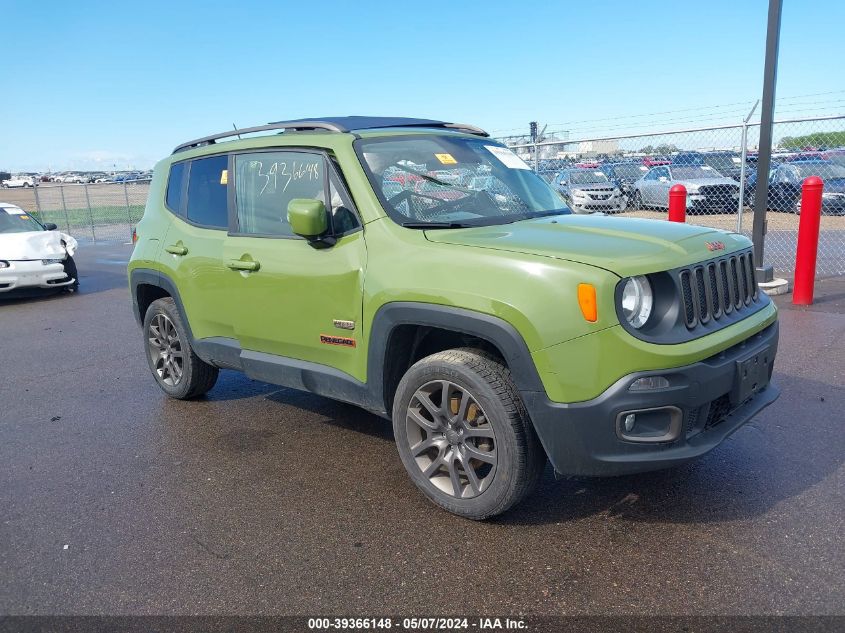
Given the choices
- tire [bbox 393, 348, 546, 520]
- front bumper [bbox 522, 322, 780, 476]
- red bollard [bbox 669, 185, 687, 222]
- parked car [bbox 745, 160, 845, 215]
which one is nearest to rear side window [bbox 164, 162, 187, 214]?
tire [bbox 393, 348, 546, 520]

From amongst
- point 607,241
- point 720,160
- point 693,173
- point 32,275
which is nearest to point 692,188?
point 693,173

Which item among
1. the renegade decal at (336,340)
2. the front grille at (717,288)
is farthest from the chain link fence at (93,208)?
the front grille at (717,288)

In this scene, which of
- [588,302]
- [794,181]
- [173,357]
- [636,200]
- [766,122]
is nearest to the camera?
[588,302]

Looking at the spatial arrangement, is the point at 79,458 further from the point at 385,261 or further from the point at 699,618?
the point at 699,618

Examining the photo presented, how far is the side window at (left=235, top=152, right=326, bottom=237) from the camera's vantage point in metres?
4.11

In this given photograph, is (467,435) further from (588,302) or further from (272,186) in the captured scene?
(272,186)

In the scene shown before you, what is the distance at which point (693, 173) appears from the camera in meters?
12.4

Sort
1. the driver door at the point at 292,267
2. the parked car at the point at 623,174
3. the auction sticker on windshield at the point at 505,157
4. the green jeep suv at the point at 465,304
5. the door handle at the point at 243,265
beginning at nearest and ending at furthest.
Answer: the green jeep suv at the point at 465,304 → the driver door at the point at 292,267 → the door handle at the point at 243,265 → the auction sticker on windshield at the point at 505,157 → the parked car at the point at 623,174

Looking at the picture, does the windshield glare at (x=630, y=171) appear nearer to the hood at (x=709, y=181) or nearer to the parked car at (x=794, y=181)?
the hood at (x=709, y=181)

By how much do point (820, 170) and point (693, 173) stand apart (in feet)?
7.32

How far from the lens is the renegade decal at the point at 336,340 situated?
3.82 metres

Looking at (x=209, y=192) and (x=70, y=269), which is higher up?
(x=209, y=192)

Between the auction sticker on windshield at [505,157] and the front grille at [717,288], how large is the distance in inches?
59.9

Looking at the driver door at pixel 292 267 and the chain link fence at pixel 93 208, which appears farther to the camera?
the chain link fence at pixel 93 208
